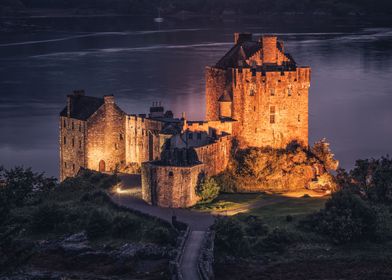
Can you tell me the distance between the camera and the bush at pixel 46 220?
163ft

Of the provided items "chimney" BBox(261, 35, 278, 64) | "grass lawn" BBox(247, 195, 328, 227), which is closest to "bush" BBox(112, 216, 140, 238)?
"grass lawn" BBox(247, 195, 328, 227)

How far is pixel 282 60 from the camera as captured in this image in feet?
203

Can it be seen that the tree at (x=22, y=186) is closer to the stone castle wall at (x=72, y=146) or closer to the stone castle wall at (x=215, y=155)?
the stone castle wall at (x=72, y=146)

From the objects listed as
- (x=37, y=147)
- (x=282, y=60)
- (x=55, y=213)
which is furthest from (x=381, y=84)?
(x=55, y=213)

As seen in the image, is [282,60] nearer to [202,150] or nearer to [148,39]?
[202,150]

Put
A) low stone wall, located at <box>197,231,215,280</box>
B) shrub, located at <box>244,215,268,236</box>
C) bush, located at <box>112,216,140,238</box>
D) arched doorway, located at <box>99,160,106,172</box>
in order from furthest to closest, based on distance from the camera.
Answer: arched doorway, located at <box>99,160,106,172</box>
bush, located at <box>112,216,140,238</box>
shrub, located at <box>244,215,268,236</box>
low stone wall, located at <box>197,231,215,280</box>

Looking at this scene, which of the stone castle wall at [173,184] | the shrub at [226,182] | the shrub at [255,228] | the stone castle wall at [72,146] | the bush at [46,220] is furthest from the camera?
the stone castle wall at [72,146]

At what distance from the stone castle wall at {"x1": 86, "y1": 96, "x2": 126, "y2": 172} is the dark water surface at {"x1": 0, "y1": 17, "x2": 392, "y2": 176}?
12338 mm

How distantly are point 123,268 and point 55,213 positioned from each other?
7700mm

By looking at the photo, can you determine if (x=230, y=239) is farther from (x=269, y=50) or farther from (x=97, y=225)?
(x=269, y=50)

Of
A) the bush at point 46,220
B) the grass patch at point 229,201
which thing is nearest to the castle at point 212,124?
the grass patch at point 229,201

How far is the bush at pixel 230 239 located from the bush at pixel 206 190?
7127 mm

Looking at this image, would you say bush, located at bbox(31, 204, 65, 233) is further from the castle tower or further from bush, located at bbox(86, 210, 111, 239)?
the castle tower

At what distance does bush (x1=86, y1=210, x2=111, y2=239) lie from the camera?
47.9 metres
